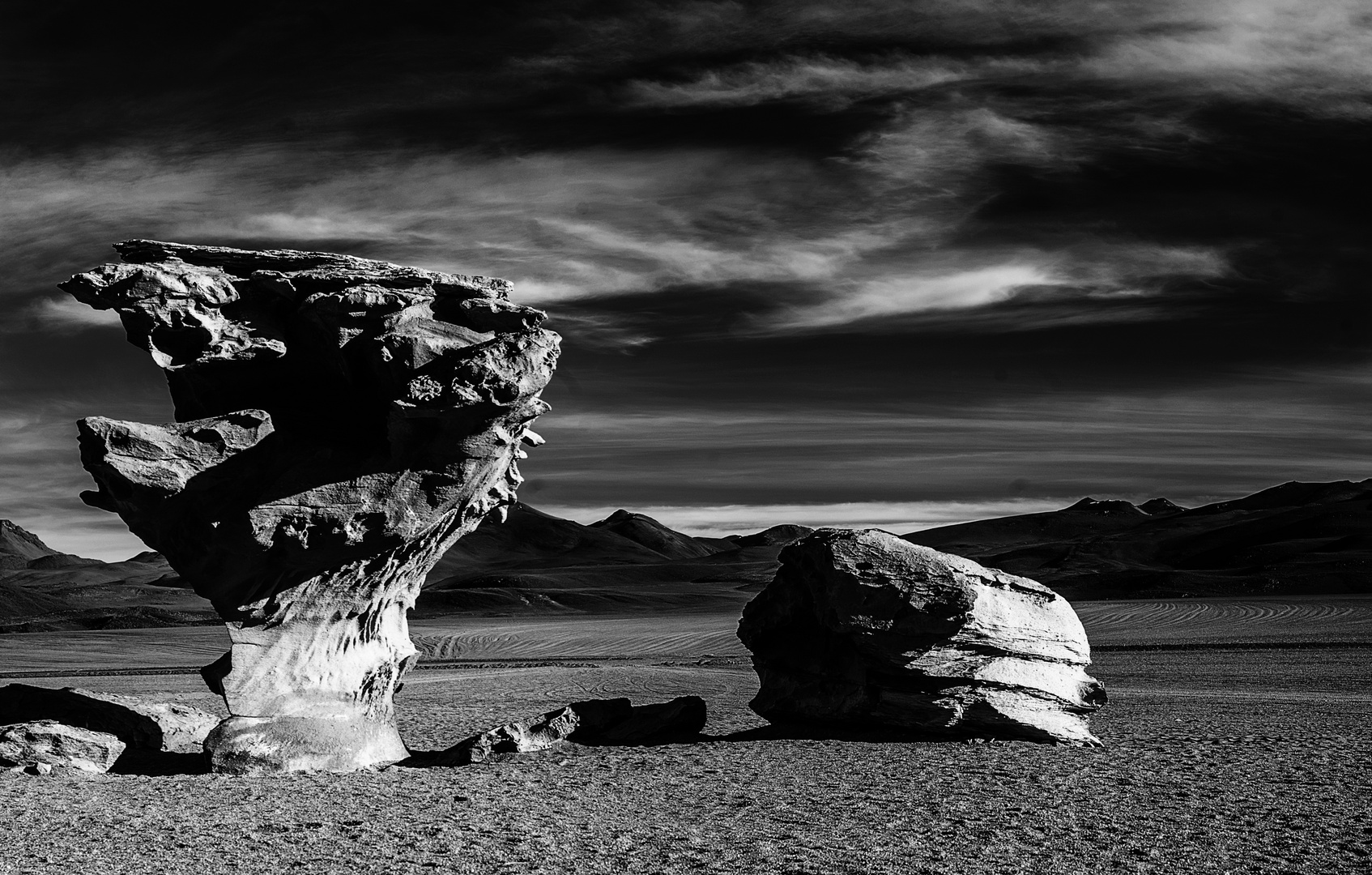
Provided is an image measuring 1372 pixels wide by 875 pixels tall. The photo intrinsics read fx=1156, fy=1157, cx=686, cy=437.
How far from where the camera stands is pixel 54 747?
14102mm

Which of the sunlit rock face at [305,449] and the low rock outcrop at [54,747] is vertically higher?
the sunlit rock face at [305,449]

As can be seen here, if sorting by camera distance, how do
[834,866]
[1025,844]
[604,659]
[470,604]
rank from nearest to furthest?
[834,866], [1025,844], [604,659], [470,604]

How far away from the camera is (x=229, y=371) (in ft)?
49.1

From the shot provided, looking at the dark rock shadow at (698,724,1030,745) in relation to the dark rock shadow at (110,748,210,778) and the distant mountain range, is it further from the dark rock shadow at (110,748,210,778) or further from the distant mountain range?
the distant mountain range

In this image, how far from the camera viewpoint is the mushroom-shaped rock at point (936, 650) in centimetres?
1500

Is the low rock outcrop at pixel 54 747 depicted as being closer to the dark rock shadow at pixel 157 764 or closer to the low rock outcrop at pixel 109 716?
the dark rock shadow at pixel 157 764

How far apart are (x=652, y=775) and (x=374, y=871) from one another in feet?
15.5

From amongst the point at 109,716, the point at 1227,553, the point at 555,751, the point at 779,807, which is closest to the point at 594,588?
the point at 1227,553

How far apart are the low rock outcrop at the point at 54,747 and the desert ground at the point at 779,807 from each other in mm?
496

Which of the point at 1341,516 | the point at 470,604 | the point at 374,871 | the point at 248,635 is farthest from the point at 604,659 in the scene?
the point at 1341,516

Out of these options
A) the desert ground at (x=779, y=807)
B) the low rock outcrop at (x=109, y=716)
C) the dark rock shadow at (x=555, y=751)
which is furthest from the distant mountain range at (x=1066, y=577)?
the desert ground at (x=779, y=807)

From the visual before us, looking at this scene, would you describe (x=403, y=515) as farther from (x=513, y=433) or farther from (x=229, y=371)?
(x=229, y=371)

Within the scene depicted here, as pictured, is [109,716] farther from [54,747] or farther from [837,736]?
[837,736]

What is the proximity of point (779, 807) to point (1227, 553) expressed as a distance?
102914 mm
